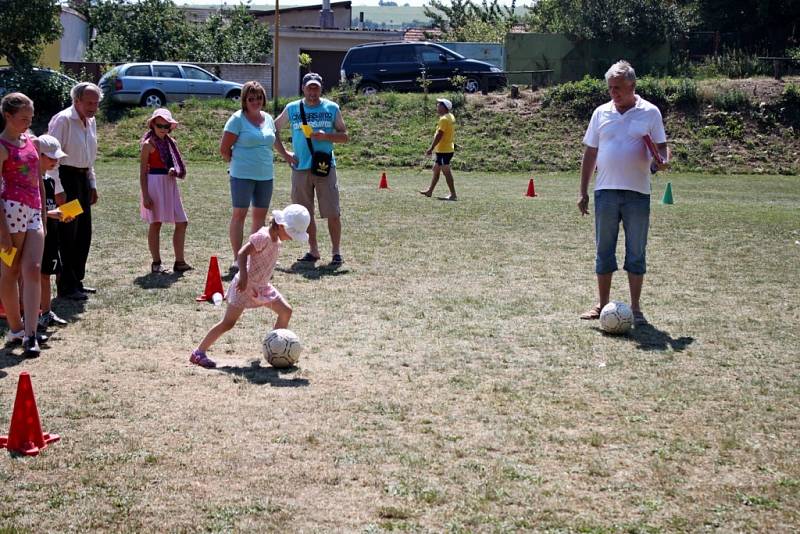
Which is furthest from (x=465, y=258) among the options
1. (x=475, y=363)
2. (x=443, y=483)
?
(x=443, y=483)

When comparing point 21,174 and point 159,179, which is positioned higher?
point 21,174

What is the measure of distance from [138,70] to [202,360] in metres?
26.8

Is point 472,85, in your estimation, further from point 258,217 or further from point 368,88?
point 258,217

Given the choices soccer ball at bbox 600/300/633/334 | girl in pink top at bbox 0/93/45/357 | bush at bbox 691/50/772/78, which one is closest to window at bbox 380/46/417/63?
bush at bbox 691/50/772/78

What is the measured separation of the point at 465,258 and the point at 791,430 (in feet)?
21.0

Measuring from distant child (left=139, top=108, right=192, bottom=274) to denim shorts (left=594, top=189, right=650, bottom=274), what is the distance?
444 centimetres

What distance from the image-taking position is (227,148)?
33.4 feet

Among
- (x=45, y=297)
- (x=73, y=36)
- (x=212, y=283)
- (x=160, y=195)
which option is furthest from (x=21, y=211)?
(x=73, y=36)

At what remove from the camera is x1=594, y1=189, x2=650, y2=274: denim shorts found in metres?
8.66

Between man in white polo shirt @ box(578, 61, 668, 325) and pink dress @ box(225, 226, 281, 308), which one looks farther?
man in white polo shirt @ box(578, 61, 668, 325)

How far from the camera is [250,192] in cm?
1046

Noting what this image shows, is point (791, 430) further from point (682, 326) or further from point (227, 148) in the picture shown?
point (227, 148)

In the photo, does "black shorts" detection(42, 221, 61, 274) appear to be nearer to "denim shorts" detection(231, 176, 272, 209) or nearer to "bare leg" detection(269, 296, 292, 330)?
"denim shorts" detection(231, 176, 272, 209)

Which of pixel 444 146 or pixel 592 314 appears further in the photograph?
pixel 444 146
